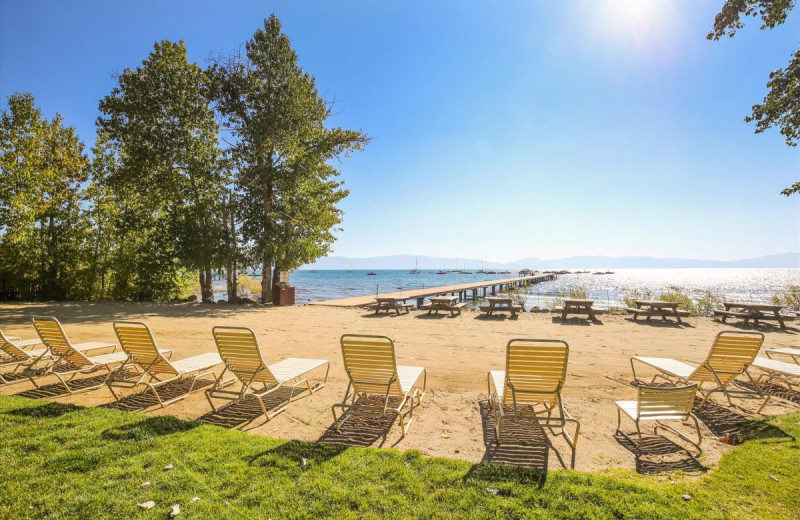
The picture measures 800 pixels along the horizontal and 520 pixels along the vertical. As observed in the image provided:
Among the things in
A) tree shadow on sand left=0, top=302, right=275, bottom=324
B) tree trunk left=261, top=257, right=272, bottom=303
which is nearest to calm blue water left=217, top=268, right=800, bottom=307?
tree trunk left=261, top=257, right=272, bottom=303

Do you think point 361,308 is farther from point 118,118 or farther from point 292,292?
point 118,118

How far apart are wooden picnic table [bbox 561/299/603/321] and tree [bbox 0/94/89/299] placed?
26.5m

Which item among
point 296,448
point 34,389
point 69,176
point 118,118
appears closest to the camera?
point 296,448

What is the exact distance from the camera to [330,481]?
3207 millimetres

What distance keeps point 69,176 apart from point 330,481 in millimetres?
26126

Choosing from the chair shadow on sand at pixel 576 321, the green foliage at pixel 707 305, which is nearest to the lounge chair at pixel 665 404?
the chair shadow on sand at pixel 576 321

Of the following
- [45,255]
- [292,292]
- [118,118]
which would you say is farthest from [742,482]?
[45,255]

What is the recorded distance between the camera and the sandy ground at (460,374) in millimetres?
4059

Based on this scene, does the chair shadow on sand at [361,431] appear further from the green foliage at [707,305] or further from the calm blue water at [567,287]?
the green foliage at [707,305]

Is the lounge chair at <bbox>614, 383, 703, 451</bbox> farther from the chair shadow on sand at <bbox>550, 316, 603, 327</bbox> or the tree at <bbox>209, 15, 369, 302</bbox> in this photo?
the tree at <bbox>209, 15, 369, 302</bbox>

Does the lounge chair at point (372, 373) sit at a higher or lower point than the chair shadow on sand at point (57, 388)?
higher

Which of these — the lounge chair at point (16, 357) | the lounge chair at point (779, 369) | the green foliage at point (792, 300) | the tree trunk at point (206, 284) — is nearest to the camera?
the lounge chair at point (779, 369)

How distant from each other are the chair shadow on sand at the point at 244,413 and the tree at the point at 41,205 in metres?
22.4

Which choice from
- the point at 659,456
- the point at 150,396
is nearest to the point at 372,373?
the point at 659,456
